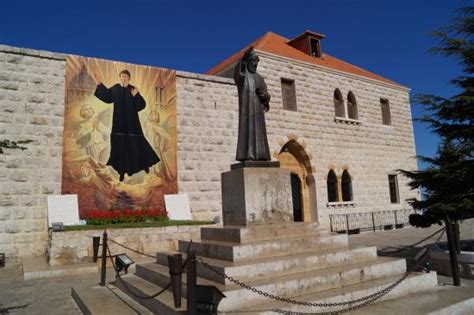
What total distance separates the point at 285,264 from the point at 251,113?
2883 millimetres

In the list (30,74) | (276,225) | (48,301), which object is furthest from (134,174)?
(276,225)

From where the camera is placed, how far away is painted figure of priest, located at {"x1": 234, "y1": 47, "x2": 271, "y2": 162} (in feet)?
22.0

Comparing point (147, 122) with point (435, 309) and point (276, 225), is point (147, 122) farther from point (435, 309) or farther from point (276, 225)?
point (435, 309)

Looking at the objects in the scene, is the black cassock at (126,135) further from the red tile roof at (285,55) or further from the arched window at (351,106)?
the arched window at (351,106)

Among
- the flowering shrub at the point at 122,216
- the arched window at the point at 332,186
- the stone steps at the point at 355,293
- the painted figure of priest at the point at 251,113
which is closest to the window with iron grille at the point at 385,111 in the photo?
the arched window at the point at 332,186

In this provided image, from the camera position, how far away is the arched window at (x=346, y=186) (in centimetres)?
1759

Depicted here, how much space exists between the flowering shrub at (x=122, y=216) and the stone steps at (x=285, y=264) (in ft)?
19.2

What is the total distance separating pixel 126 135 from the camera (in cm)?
1232

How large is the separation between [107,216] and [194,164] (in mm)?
3828

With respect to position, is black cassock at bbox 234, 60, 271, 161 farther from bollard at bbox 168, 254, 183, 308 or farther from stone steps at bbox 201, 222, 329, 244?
bollard at bbox 168, 254, 183, 308

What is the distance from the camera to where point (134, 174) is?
480 inches

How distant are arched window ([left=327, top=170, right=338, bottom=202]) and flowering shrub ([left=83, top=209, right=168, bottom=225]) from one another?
829 centimetres

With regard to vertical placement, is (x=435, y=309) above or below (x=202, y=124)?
below

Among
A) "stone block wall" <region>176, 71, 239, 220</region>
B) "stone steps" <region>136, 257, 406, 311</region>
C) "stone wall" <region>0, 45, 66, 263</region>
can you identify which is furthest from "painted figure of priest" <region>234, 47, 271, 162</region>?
"stone wall" <region>0, 45, 66, 263</region>
